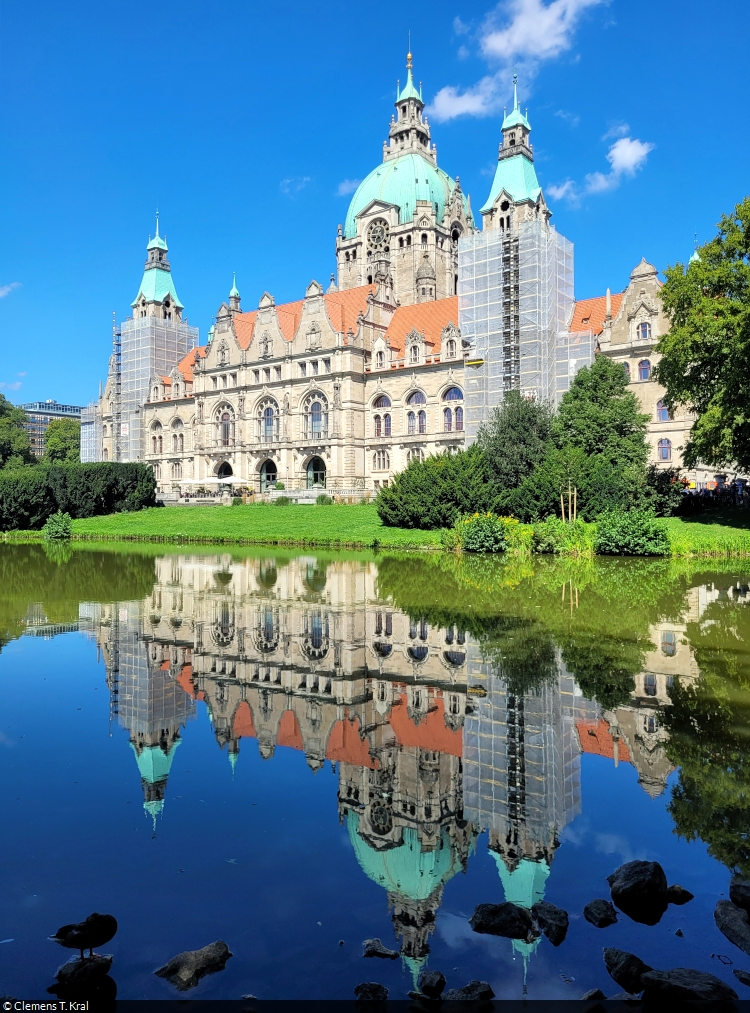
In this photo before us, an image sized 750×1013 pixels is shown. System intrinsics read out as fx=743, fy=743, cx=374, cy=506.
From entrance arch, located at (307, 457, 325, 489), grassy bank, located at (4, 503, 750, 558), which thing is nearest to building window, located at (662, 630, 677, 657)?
grassy bank, located at (4, 503, 750, 558)

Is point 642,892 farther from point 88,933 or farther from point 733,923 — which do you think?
point 88,933

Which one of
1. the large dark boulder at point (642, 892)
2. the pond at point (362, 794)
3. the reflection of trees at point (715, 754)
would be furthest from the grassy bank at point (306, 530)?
the large dark boulder at point (642, 892)

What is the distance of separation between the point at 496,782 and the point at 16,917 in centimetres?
360

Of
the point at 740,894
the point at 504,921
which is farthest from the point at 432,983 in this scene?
the point at 740,894

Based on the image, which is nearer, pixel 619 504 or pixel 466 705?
pixel 466 705

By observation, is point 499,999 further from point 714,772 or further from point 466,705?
point 466,705

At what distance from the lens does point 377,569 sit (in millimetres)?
24188

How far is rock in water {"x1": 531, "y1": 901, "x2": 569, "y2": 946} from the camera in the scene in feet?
14.0

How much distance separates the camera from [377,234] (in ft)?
233

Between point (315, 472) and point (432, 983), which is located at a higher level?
point (315, 472)

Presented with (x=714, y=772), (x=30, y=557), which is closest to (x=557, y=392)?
(x=30, y=557)

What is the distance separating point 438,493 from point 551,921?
3083 cm

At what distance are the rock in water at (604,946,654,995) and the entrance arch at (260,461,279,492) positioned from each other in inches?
2296

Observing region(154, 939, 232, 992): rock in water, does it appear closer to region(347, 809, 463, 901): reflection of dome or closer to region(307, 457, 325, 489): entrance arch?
region(347, 809, 463, 901): reflection of dome
